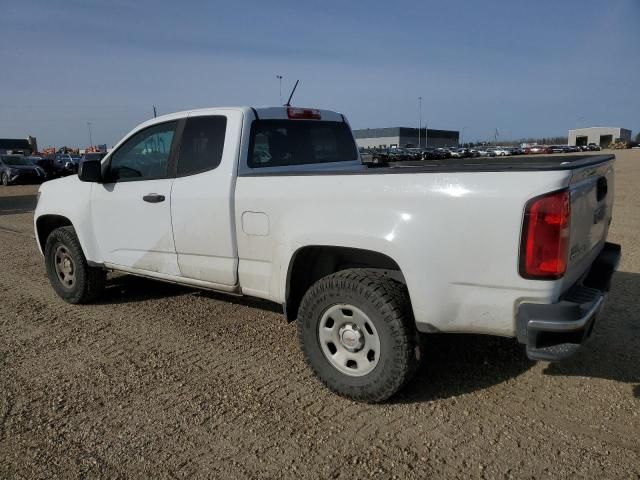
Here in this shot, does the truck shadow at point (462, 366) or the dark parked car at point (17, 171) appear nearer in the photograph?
the truck shadow at point (462, 366)

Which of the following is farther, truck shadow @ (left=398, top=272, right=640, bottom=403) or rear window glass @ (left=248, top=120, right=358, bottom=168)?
rear window glass @ (left=248, top=120, right=358, bottom=168)

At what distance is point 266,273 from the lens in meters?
3.68

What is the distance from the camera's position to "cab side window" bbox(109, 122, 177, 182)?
14.6ft

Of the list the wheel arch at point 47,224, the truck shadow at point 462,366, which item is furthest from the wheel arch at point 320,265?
the wheel arch at point 47,224

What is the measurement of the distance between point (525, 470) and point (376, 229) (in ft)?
4.75

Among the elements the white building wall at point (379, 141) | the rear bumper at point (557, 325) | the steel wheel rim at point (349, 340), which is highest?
the white building wall at point (379, 141)

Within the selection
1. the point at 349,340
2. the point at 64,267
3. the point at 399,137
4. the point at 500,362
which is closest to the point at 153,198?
the point at 64,267

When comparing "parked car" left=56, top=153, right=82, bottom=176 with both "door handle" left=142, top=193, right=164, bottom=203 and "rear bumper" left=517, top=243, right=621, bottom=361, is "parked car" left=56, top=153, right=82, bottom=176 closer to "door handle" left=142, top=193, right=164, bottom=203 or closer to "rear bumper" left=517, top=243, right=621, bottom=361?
"door handle" left=142, top=193, right=164, bottom=203

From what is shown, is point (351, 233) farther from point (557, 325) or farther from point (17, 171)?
point (17, 171)

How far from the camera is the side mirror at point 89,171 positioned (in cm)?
469

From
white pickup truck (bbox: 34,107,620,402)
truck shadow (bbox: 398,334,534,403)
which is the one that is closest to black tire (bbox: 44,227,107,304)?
white pickup truck (bbox: 34,107,620,402)

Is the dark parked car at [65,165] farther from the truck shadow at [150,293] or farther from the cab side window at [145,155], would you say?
the cab side window at [145,155]

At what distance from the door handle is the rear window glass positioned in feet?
2.82

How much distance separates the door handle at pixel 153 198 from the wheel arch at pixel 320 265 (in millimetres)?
1403
